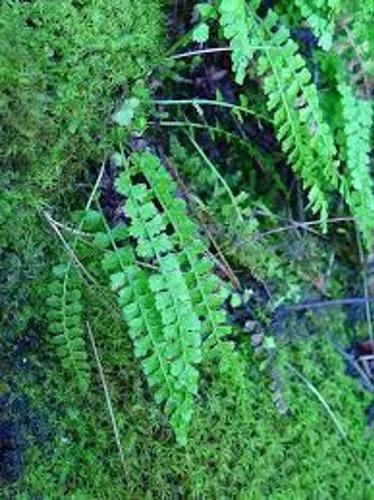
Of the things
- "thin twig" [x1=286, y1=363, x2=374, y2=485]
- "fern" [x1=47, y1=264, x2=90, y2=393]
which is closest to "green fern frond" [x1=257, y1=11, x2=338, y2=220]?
"thin twig" [x1=286, y1=363, x2=374, y2=485]

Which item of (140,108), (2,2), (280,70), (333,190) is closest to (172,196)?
(140,108)

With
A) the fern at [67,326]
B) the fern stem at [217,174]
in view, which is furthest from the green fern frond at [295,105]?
the fern at [67,326]

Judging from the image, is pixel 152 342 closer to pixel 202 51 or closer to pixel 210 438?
pixel 210 438

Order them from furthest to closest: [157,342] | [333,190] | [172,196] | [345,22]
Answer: [333,190] < [345,22] < [172,196] < [157,342]

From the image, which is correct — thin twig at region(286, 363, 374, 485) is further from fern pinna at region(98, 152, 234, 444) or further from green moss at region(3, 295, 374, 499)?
fern pinna at region(98, 152, 234, 444)

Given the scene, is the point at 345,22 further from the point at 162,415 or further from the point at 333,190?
the point at 162,415

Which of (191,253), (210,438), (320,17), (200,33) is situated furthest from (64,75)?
(210,438)

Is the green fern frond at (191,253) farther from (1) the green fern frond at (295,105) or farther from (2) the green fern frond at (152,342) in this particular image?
(1) the green fern frond at (295,105)
